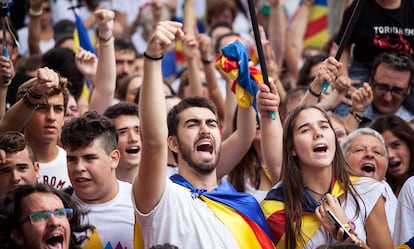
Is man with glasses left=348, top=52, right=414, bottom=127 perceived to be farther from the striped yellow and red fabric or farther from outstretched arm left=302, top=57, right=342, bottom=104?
the striped yellow and red fabric

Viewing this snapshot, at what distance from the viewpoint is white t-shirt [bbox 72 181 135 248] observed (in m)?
6.10

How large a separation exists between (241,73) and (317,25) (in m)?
5.45

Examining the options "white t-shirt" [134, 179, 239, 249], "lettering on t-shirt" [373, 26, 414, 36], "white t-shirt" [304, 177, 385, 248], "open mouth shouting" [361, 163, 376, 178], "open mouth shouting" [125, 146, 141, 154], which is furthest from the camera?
"lettering on t-shirt" [373, 26, 414, 36]

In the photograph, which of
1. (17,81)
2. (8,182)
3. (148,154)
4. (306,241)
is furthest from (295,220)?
(17,81)

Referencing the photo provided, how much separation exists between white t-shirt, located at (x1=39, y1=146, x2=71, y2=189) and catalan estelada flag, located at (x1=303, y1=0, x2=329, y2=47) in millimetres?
5677

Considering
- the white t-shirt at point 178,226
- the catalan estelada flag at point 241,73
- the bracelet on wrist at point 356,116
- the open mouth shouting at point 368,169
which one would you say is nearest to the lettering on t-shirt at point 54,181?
the white t-shirt at point 178,226

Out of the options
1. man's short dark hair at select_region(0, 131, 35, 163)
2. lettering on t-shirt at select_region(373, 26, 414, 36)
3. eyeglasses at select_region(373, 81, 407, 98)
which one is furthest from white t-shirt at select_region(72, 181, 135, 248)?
lettering on t-shirt at select_region(373, 26, 414, 36)

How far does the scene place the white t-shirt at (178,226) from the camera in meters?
5.80

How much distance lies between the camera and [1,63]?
22.1 feet

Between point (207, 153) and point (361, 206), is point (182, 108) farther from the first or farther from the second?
point (361, 206)

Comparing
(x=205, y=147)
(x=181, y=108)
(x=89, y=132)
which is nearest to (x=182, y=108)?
(x=181, y=108)

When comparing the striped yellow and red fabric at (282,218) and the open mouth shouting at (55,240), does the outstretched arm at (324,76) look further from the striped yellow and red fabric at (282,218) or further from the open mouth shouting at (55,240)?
the open mouth shouting at (55,240)

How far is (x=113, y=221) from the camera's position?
6.17 meters

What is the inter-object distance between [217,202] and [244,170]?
1537 mm
